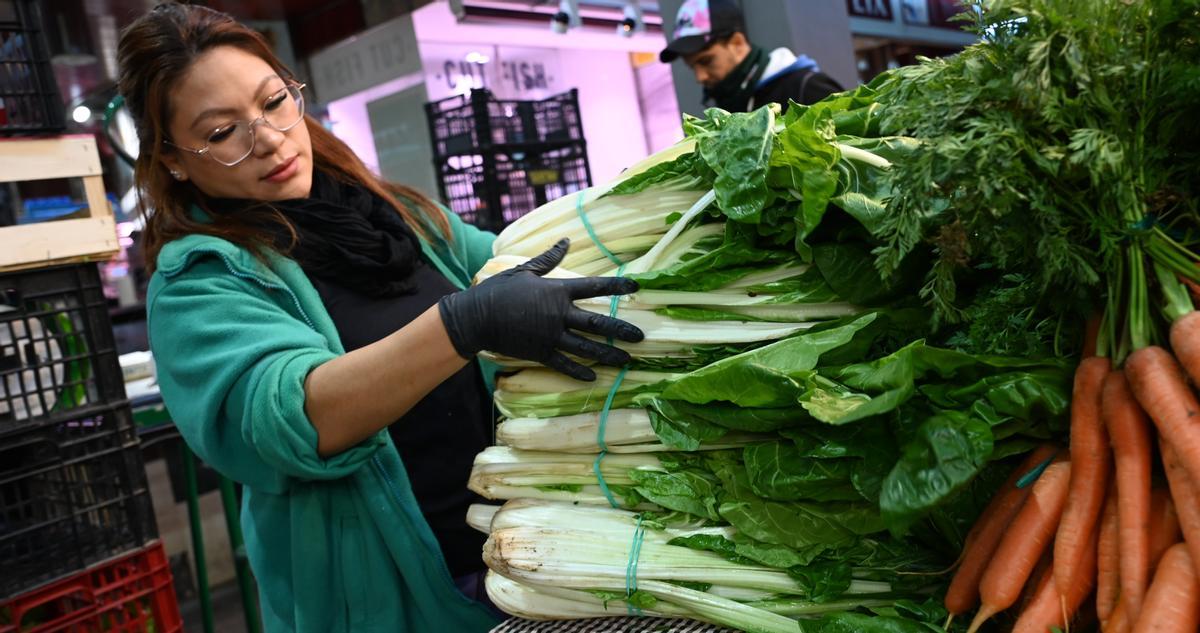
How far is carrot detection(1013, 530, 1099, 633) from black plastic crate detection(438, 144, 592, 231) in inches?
140

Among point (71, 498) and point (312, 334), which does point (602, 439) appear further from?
point (71, 498)

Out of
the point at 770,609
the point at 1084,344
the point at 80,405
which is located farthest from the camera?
the point at 80,405

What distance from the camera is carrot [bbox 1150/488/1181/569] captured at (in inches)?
41.6

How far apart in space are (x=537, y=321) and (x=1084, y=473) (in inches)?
30.0

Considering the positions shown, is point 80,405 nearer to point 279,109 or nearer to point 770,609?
point 279,109

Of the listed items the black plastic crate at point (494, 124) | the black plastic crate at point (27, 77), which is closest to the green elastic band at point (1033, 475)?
the black plastic crate at point (27, 77)

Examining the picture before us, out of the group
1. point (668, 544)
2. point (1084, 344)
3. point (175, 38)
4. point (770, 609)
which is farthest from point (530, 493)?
point (175, 38)

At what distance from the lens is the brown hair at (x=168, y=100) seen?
172 centimetres

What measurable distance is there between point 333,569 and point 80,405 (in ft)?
3.36

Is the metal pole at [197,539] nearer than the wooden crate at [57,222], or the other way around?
the wooden crate at [57,222]

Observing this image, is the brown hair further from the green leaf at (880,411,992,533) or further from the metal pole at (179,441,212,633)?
the metal pole at (179,441,212,633)

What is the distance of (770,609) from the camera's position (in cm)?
126

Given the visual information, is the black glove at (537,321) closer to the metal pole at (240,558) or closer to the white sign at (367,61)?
the metal pole at (240,558)

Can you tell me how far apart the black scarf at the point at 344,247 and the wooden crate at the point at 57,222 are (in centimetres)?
68
